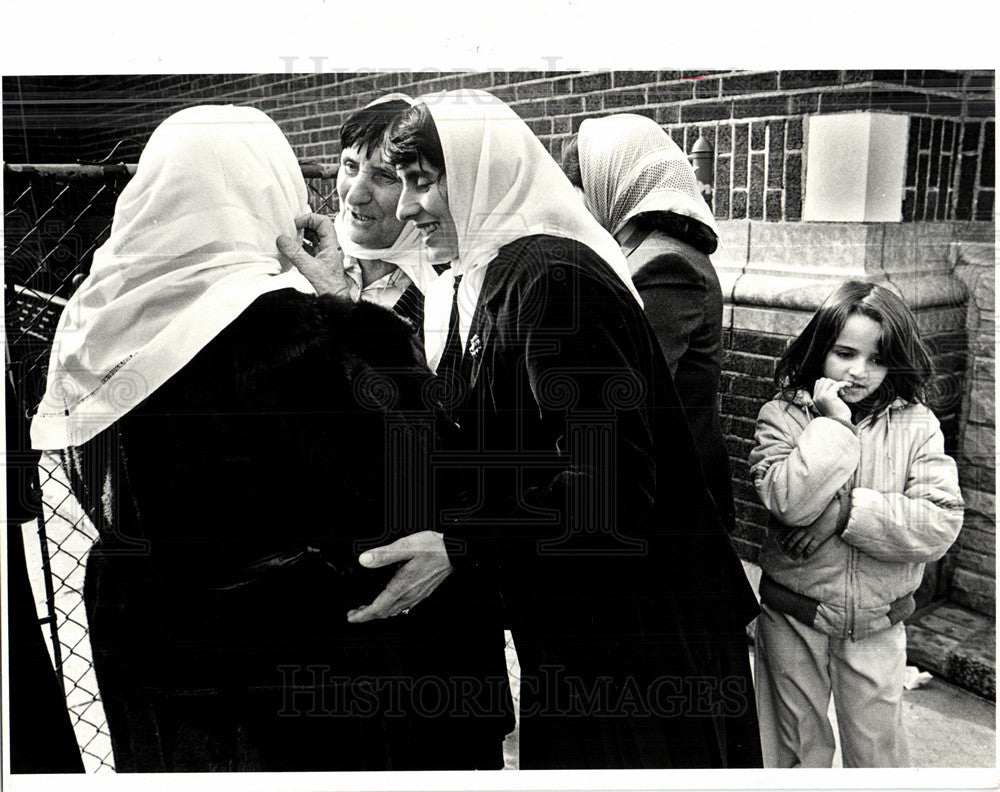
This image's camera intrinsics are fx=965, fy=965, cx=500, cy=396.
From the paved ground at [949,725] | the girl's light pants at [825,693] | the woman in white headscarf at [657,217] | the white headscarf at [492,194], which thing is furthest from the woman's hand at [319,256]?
the girl's light pants at [825,693]

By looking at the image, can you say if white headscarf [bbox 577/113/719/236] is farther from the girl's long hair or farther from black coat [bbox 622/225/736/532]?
the girl's long hair

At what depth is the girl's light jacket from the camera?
2869mm

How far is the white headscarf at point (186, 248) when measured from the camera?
9.23 ft

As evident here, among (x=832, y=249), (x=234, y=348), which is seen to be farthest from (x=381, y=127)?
(x=832, y=249)

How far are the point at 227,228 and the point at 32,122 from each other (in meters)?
0.66

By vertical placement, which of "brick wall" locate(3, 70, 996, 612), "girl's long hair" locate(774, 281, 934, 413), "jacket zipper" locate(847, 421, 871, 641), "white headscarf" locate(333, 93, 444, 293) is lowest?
"jacket zipper" locate(847, 421, 871, 641)

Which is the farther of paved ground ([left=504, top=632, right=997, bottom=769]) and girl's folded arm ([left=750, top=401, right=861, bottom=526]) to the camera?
paved ground ([left=504, top=632, right=997, bottom=769])

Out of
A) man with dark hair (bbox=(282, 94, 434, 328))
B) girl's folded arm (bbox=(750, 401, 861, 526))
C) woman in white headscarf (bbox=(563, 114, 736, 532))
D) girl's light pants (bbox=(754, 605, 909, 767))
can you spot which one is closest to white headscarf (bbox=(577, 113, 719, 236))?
woman in white headscarf (bbox=(563, 114, 736, 532))

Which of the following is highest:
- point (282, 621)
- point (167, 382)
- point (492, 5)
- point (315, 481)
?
point (492, 5)

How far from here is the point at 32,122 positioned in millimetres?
2840

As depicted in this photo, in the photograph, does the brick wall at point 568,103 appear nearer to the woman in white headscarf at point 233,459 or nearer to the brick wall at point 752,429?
the woman in white headscarf at point 233,459

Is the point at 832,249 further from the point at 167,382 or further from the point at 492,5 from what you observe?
the point at 167,382

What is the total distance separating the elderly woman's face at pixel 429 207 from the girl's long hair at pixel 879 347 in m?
1.06

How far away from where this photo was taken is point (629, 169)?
2.85 meters
